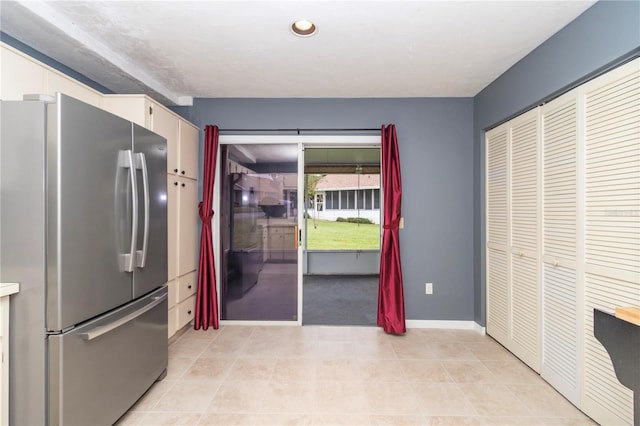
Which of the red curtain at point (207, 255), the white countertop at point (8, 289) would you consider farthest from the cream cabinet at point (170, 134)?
the white countertop at point (8, 289)

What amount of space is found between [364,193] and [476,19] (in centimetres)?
525

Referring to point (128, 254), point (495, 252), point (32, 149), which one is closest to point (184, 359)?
point (128, 254)

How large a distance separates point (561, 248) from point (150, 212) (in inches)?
111

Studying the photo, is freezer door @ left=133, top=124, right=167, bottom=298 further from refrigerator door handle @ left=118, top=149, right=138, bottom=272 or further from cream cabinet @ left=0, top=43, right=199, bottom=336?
cream cabinet @ left=0, top=43, right=199, bottom=336

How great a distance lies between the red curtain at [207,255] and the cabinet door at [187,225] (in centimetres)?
9

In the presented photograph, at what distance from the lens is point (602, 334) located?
1453 mm

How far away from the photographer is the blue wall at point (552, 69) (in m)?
1.69

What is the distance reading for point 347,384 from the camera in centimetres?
228

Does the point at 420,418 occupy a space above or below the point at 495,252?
below

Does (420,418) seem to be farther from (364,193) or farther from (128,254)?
(364,193)

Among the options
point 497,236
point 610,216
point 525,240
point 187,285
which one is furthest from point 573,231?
point 187,285

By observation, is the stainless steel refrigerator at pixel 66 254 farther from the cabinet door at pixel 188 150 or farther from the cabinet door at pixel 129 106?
the cabinet door at pixel 188 150

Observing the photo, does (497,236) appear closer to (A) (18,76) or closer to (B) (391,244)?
(B) (391,244)

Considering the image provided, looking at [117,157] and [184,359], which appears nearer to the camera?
[117,157]
